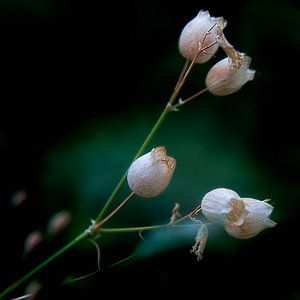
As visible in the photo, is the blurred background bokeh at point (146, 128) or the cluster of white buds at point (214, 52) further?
the blurred background bokeh at point (146, 128)

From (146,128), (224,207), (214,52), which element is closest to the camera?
(224,207)

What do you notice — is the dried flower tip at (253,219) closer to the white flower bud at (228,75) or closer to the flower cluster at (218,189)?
the flower cluster at (218,189)

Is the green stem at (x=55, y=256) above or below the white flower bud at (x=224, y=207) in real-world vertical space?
above

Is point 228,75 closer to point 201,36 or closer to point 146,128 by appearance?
point 201,36

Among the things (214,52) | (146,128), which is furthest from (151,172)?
(146,128)

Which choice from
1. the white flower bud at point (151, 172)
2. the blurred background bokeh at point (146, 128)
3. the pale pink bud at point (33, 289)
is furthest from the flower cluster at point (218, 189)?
the blurred background bokeh at point (146, 128)
